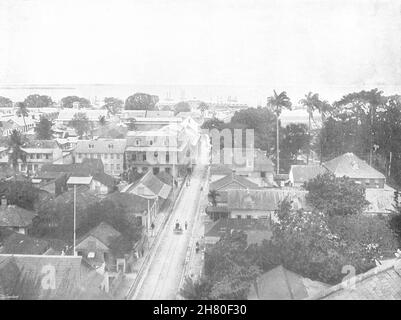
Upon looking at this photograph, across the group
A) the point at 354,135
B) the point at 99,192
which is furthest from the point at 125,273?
the point at 354,135

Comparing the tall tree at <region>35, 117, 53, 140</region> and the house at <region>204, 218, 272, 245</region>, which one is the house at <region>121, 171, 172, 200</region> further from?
the tall tree at <region>35, 117, 53, 140</region>

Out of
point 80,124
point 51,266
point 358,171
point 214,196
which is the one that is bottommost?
point 51,266

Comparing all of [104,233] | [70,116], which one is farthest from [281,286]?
[70,116]

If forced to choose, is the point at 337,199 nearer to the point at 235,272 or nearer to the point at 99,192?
the point at 235,272

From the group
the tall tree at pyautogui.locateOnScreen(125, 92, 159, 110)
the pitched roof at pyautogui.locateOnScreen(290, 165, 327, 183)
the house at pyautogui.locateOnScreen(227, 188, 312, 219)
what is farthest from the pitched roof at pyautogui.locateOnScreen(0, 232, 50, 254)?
the tall tree at pyautogui.locateOnScreen(125, 92, 159, 110)

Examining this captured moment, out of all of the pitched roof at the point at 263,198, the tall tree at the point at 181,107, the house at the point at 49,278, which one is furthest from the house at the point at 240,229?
the tall tree at the point at 181,107

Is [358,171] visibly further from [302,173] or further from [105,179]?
[105,179]
